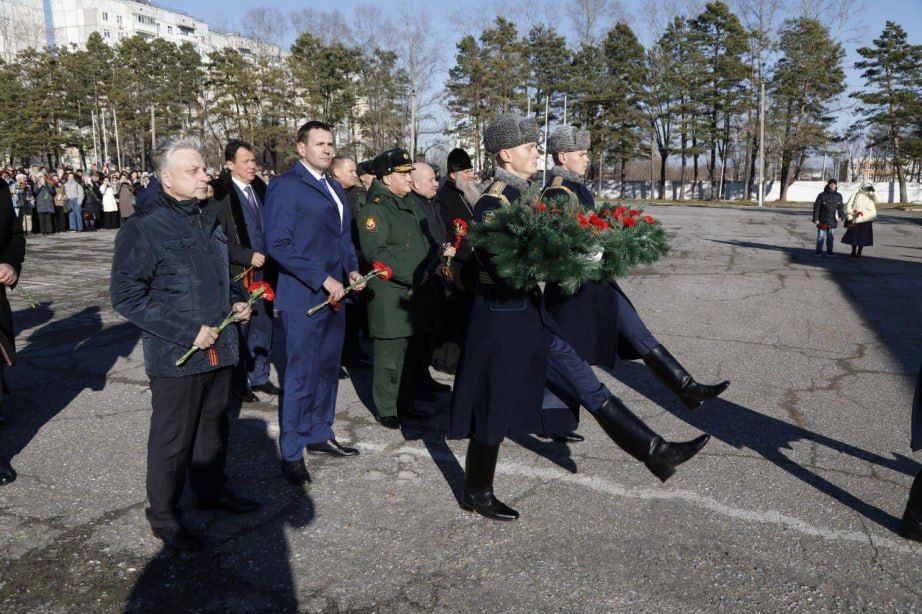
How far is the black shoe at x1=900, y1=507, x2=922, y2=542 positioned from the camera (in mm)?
3240

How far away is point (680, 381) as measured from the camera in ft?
13.6

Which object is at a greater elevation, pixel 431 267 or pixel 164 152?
pixel 164 152

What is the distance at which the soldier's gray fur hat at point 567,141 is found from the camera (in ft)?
16.8

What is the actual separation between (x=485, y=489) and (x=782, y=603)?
4.66 ft

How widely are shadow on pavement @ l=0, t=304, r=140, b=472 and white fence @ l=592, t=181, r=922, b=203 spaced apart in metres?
47.5

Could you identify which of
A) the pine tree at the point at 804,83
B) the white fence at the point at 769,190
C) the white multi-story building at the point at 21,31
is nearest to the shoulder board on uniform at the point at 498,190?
the white fence at the point at 769,190

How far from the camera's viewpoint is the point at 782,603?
2770 mm

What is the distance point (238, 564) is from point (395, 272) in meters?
2.31

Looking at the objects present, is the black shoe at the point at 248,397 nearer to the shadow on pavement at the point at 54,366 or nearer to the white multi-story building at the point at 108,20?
the shadow on pavement at the point at 54,366

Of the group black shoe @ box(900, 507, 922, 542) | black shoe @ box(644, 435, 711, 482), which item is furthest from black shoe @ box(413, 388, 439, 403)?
black shoe @ box(900, 507, 922, 542)

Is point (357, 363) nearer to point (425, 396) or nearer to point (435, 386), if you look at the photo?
point (435, 386)

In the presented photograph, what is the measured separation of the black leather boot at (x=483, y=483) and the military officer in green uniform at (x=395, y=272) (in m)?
1.49

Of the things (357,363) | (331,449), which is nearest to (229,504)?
(331,449)

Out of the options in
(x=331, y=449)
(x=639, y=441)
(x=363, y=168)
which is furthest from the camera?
(x=363, y=168)
